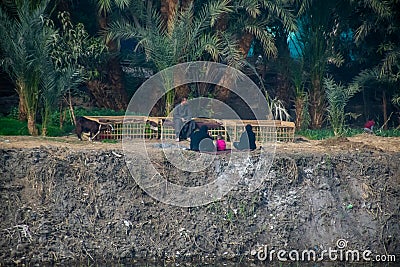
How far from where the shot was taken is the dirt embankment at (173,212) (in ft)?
40.7

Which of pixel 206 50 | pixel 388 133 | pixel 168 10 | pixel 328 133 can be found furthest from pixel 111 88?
pixel 388 133

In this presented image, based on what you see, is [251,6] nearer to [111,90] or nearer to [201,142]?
[201,142]

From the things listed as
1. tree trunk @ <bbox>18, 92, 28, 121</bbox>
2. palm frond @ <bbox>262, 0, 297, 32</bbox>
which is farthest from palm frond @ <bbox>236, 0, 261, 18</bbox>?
tree trunk @ <bbox>18, 92, 28, 121</bbox>

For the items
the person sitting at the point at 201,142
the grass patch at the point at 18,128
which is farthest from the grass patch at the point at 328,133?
the grass patch at the point at 18,128

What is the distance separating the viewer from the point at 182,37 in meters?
15.5

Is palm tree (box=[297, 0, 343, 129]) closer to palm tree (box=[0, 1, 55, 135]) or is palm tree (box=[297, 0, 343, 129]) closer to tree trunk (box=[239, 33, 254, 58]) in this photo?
tree trunk (box=[239, 33, 254, 58])

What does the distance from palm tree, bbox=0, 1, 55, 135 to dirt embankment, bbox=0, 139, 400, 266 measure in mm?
1700

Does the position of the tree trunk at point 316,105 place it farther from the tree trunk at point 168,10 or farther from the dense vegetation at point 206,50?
the tree trunk at point 168,10

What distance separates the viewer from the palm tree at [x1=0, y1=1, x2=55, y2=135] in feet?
47.4

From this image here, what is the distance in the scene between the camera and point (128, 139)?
48.4 feet

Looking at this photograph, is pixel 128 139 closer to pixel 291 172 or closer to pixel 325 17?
pixel 291 172
